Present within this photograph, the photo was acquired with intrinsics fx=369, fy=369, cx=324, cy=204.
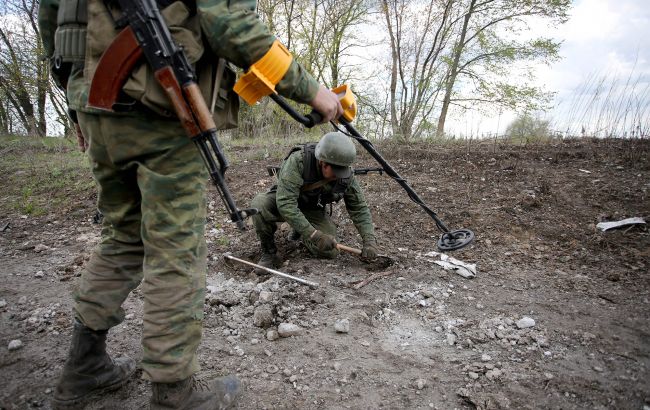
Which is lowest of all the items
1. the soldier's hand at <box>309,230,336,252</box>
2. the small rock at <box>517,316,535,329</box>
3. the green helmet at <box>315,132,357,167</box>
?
the small rock at <box>517,316,535,329</box>

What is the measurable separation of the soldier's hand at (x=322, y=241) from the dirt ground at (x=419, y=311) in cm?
16

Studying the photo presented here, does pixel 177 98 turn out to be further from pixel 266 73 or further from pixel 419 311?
pixel 419 311

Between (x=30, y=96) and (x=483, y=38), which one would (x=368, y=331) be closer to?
(x=483, y=38)

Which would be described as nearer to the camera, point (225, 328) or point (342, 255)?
point (225, 328)

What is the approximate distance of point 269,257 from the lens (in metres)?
3.31

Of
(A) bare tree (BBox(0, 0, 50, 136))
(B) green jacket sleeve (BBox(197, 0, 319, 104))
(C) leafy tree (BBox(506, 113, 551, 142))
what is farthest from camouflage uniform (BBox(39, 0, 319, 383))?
(A) bare tree (BBox(0, 0, 50, 136))

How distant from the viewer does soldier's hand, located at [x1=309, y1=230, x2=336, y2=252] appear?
3092 millimetres

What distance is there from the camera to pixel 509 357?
194 centimetres

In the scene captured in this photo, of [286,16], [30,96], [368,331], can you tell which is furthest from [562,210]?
[30,96]

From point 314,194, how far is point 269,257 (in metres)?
0.72

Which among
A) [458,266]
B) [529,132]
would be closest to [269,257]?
[458,266]

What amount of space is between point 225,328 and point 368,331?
84 centimetres

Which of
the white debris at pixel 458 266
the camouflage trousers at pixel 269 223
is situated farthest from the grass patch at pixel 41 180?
the white debris at pixel 458 266

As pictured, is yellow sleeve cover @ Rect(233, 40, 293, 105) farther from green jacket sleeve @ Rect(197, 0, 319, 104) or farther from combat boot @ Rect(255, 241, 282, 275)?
combat boot @ Rect(255, 241, 282, 275)
